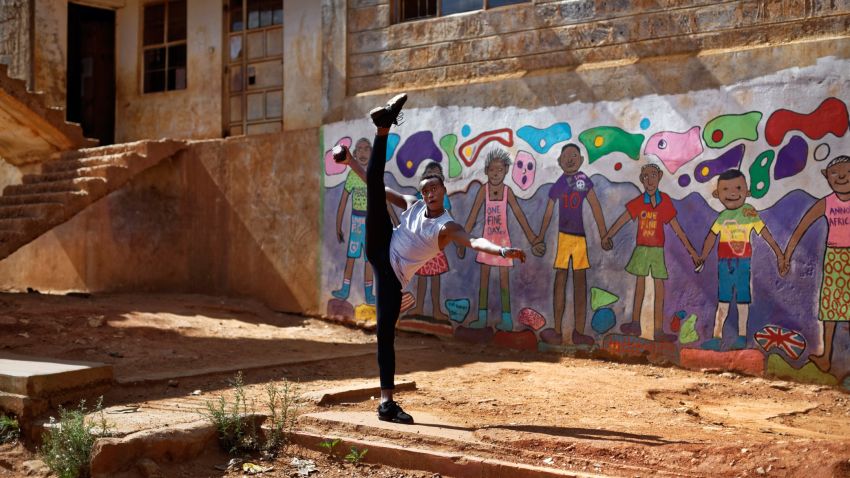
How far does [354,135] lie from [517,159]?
7.66 ft

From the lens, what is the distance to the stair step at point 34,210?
33.8 feet

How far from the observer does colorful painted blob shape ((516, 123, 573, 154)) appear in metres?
8.96

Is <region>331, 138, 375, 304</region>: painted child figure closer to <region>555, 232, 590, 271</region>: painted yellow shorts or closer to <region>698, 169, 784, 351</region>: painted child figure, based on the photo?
<region>555, 232, 590, 271</region>: painted yellow shorts

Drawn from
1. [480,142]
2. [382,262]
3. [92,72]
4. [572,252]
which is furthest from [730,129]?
[92,72]

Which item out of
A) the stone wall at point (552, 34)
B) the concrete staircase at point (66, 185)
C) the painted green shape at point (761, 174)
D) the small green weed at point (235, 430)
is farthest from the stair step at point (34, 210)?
the painted green shape at point (761, 174)

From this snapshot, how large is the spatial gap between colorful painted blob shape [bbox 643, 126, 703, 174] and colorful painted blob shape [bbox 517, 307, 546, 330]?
6.65 ft

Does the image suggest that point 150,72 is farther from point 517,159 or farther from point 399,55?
point 517,159

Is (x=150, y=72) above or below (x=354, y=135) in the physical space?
above

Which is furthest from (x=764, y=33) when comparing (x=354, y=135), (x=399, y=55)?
(x=354, y=135)

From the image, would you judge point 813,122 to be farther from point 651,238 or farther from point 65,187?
point 65,187

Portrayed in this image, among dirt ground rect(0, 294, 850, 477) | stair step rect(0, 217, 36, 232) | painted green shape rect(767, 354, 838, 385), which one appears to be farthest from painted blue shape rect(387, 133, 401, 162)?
painted green shape rect(767, 354, 838, 385)

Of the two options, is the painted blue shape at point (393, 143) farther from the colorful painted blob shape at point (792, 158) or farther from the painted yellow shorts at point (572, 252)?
the colorful painted blob shape at point (792, 158)

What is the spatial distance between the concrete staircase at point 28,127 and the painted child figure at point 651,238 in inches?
305

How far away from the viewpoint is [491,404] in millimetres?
6301
